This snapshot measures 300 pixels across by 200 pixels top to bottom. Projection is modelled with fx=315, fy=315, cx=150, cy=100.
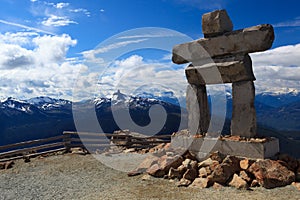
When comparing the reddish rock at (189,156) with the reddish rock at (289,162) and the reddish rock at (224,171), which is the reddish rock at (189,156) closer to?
the reddish rock at (224,171)

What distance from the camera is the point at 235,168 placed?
34.8 feet

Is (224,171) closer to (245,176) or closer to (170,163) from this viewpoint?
(245,176)

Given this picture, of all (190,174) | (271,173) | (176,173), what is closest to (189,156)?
(176,173)

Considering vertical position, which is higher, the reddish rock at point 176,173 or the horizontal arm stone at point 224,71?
the horizontal arm stone at point 224,71

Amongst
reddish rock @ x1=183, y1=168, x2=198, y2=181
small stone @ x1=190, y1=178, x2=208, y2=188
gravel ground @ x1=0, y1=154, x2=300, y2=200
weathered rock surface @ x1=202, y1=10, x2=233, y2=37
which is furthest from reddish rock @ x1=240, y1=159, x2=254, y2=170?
weathered rock surface @ x1=202, y1=10, x2=233, y2=37

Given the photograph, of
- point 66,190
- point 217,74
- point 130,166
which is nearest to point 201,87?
point 217,74

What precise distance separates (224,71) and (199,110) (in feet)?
6.75

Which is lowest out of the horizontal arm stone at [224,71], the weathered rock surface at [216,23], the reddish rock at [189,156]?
the reddish rock at [189,156]

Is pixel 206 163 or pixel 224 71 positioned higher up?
pixel 224 71

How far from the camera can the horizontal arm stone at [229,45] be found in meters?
10.6

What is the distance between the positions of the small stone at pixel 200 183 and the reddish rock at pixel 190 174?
0.25 m

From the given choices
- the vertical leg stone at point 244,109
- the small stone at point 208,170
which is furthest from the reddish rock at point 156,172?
the vertical leg stone at point 244,109

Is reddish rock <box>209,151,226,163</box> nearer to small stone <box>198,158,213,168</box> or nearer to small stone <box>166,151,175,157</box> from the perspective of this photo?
small stone <box>198,158,213,168</box>

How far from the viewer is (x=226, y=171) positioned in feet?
34.2
